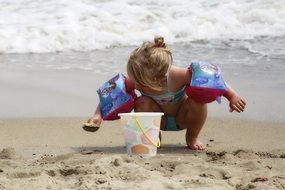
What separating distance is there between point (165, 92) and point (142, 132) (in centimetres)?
44

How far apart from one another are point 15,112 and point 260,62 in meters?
3.00

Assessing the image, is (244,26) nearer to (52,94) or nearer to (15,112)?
(52,94)

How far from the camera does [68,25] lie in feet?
31.4

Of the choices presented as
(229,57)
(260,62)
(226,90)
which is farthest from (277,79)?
(226,90)

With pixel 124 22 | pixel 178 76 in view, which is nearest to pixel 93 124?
pixel 178 76

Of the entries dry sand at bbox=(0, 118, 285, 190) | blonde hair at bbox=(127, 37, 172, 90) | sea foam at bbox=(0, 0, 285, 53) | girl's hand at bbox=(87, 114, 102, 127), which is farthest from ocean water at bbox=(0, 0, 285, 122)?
blonde hair at bbox=(127, 37, 172, 90)

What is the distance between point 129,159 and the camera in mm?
3701

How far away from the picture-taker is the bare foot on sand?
4300mm

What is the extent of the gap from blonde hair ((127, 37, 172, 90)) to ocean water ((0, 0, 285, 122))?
4.24 ft

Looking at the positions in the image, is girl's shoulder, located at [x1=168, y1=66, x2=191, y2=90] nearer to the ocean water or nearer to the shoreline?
the shoreline

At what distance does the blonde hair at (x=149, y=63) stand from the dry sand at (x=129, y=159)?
513 mm

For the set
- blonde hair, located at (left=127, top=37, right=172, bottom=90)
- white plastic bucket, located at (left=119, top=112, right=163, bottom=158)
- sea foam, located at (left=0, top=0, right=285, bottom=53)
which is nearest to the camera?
white plastic bucket, located at (left=119, top=112, right=163, bottom=158)

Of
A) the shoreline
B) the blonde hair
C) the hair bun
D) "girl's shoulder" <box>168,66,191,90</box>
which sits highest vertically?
the hair bun

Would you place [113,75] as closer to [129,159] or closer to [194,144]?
[194,144]
